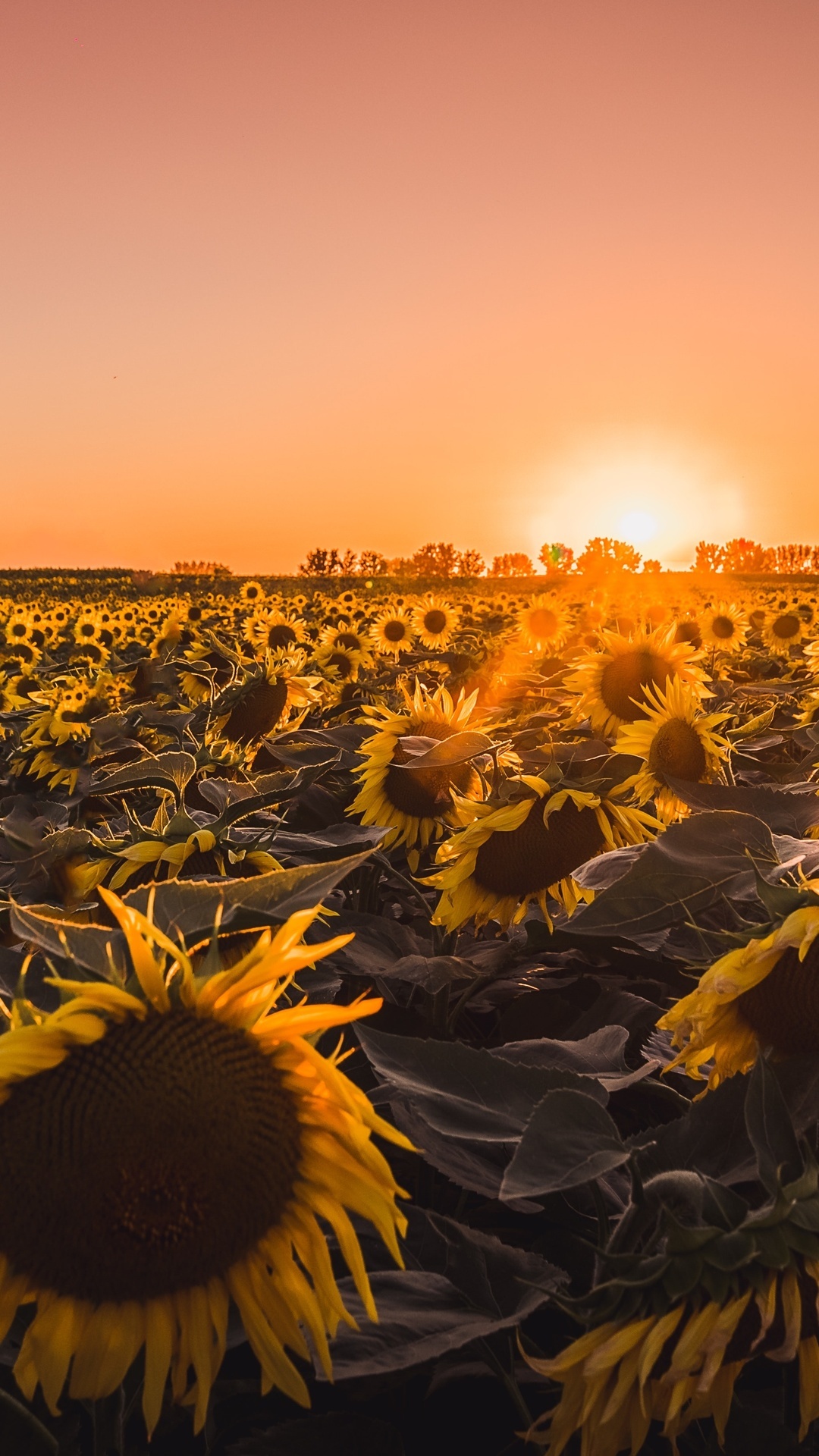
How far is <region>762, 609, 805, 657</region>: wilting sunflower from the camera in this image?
1085cm

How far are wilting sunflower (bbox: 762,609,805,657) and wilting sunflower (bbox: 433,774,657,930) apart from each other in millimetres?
9000

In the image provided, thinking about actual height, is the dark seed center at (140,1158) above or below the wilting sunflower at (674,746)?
below

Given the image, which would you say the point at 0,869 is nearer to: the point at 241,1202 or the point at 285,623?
the point at 241,1202

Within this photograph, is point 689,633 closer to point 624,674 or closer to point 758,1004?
point 624,674

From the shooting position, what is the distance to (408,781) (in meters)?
3.23

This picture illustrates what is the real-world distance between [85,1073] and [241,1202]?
0.70ft

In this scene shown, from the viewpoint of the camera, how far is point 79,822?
3225 millimetres

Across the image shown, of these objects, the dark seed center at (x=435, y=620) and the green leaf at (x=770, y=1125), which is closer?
the green leaf at (x=770, y=1125)

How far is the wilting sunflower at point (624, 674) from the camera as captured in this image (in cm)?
404

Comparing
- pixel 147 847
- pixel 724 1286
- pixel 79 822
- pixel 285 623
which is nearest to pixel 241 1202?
pixel 724 1286

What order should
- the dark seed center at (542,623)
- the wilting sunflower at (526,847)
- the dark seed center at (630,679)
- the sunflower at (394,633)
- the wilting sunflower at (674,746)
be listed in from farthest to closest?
the sunflower at (394,633) < the dark seed center at (542,623) < the dark seed center at (630,679) < the wilting sunflower at (674,746) < the wilting sunflower at (526,847)

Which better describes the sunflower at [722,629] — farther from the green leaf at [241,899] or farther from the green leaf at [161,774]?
the green leaf at [241,899]

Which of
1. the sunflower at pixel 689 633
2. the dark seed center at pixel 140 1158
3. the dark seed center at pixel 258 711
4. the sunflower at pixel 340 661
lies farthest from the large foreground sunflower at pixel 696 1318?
the sunflower at pixel 689 633

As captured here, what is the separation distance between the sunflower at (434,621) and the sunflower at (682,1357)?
1034cm
